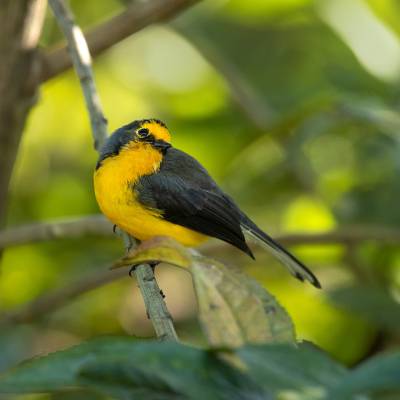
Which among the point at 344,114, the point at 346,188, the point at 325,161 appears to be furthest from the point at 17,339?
the point at 325,161

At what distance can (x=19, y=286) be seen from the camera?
168 inches

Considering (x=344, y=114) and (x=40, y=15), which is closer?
(x=40, y=15)

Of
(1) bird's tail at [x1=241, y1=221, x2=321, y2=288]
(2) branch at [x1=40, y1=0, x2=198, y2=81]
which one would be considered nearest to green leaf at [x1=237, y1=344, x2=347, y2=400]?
(1) bird's tail at [x1=241, y1=221, x2=321, y2=288]

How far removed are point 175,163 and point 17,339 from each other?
0.91m

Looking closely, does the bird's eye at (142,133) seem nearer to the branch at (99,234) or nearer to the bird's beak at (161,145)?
the bird's beak at (161,145)

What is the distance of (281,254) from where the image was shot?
3.17m

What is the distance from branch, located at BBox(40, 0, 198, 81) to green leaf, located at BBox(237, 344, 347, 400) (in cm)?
212

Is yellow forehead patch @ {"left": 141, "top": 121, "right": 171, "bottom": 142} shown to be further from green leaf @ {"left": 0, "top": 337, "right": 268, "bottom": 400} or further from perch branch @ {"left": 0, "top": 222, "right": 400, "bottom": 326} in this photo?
green leaf @ {"left": 0, "top": 337, "right": 268, "bottom": 400}

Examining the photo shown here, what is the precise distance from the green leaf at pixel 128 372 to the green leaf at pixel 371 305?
2.24 metres

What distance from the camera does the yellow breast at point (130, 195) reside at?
3.20 metres

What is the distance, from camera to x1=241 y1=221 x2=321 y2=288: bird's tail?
122 inches

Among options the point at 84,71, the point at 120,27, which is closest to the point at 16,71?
the point at 120,27

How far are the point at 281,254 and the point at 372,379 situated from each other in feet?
7.34

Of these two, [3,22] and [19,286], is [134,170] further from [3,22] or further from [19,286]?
[19,286]
